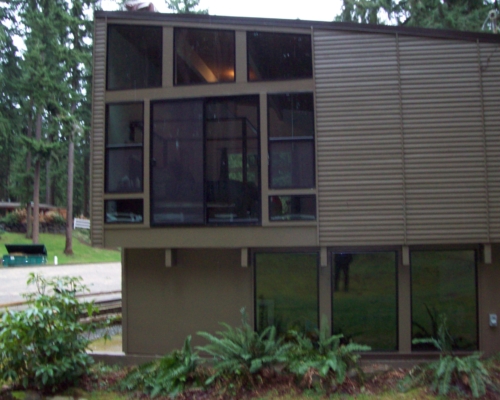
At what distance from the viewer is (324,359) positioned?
7066 millimetres

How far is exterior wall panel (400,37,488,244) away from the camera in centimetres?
779

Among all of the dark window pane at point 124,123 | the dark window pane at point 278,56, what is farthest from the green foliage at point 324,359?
the dark window pane at point 124,123

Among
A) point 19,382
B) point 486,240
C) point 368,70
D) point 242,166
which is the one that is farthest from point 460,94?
point 19,382

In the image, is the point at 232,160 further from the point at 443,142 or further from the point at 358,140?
the point at 443,142

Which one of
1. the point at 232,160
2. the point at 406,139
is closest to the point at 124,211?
the point at 232,160

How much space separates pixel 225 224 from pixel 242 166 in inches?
39.0

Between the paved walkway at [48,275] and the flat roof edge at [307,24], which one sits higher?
the flat roof edge at [307,24]

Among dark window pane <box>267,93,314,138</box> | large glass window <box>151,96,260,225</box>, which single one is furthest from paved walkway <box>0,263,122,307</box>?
dark window pane <box>267,93,314,138</box>

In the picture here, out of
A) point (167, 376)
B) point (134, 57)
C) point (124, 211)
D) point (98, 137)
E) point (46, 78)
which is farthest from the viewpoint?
point (46, 78)

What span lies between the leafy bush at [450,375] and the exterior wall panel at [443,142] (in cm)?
170

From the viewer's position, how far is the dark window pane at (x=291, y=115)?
8.20m

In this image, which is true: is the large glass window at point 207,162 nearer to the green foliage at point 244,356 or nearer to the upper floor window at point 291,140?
the upper floor window at point 291,140

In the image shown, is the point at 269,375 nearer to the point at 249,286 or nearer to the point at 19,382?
the point at 249,286

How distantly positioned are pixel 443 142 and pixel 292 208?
2.60 metres
